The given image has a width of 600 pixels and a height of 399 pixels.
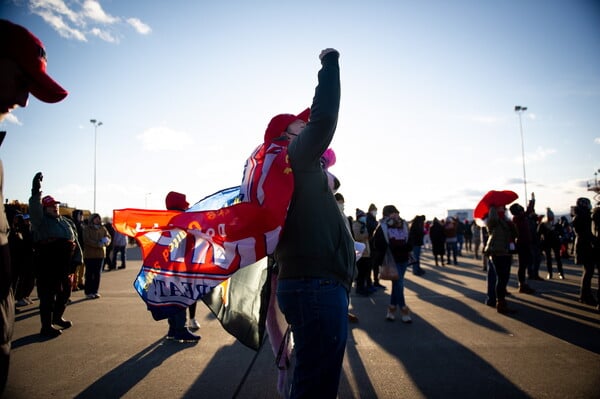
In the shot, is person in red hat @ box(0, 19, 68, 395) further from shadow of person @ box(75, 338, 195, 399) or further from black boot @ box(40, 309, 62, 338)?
black boot @ box(40, 309, 62, 338)

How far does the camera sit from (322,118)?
1.74 meters

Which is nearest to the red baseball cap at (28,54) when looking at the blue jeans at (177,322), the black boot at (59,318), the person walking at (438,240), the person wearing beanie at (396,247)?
the blue jeans at (177,322)

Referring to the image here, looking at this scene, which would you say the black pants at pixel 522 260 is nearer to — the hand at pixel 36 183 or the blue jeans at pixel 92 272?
the hand at pixel 36 183

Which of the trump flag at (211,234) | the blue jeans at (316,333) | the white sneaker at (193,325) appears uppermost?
the trump flag at (211,234)

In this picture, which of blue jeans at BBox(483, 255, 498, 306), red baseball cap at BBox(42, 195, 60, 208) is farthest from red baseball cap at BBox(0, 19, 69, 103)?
blue jeans at BBox(483, 255, 498, 306)

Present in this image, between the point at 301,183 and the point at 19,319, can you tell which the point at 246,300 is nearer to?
the point at 301,183

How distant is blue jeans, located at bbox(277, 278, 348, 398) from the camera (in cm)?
174

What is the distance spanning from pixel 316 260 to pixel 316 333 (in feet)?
1.21

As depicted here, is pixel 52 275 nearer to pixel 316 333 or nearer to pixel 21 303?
pixel 21 303

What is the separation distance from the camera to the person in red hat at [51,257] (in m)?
5.39

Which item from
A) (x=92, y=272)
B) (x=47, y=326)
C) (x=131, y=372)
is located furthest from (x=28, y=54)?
(x=92, y=272)

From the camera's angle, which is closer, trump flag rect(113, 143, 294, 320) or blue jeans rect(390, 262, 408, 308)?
trump flag rect(113, 143, 294, 320)

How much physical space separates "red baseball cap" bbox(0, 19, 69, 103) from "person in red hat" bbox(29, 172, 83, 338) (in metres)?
4.40

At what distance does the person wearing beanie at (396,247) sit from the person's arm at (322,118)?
463 cm
